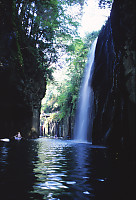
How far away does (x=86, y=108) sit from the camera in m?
19.4

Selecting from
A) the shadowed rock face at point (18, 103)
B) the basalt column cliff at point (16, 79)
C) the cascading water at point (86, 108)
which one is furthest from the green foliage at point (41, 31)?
the cascading water at point (86, 108)

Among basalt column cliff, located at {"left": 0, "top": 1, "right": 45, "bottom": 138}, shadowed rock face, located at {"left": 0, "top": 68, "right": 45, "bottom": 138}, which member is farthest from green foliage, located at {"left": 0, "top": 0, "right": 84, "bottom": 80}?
shadowed rock face, located at {"left": 0, "top": 68, "right": 45, "bottom": 138}

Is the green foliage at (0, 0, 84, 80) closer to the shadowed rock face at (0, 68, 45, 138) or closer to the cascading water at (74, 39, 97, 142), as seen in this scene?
the shadowed rock face at (0, 68, 45, 138)

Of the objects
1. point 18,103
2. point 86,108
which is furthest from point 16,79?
point 86,108

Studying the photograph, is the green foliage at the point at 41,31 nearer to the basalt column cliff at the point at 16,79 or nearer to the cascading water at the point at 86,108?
the basalt column cliff at the point at 16,79

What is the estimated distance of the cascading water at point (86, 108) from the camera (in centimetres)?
1783

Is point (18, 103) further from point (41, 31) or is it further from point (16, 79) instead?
point (41, 31)

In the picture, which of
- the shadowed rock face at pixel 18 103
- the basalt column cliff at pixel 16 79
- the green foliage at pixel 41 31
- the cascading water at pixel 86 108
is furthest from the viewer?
the cascading water at pixel 86 108

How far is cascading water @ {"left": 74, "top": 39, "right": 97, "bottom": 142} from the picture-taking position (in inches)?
702

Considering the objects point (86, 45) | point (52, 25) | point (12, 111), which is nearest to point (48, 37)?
point (52, 25)

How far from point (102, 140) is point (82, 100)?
986 centimetres

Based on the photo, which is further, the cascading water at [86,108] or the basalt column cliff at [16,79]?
the cascading water at [86,108]

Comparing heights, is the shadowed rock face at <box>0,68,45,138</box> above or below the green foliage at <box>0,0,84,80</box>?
below

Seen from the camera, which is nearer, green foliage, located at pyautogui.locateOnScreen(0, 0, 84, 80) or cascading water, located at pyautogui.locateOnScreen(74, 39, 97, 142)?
green foliage, located at pyautogui.locateOnScreen(0, 0, 84, 80)
